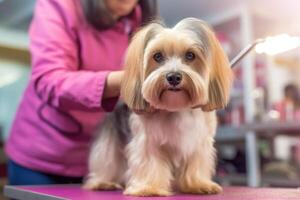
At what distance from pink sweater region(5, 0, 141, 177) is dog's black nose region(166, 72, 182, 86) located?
0.39 meters

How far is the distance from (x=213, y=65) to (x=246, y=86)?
77.7 inches

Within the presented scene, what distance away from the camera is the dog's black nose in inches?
34.3

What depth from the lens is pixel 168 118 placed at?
0.99 m

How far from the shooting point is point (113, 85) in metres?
1.03

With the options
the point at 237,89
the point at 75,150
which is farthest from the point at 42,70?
the point at 237,89

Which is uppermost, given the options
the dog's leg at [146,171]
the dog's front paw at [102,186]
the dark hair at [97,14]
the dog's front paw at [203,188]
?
the dark hair at [97,14]

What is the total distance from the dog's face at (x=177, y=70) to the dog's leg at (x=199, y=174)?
143 millimetres

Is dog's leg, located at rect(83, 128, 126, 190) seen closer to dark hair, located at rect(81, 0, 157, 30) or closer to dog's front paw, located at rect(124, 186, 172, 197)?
dog's front paw, located at rect(124, 186, 172, 197)

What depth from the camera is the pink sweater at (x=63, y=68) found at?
1.23m

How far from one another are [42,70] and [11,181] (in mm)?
493

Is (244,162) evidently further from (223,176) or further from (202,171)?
(202,171)

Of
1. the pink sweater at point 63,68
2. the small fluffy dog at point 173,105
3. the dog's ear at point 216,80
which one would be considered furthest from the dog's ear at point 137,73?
the pink sweater at point 63,68

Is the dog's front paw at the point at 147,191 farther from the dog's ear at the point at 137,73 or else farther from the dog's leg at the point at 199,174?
the dog's ear at the point at 137,73

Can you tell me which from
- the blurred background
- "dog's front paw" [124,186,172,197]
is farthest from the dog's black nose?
the blurred background
